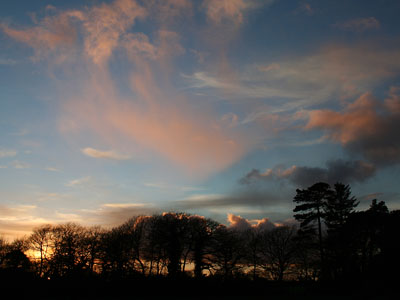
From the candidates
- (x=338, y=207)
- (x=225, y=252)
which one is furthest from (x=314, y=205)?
(x=225, y=252)

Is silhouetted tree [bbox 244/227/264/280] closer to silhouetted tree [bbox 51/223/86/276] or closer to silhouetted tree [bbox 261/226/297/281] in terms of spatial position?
silhouetted tree [bbox 261/226/297/281]

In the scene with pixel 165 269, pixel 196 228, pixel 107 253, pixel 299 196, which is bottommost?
pixel 165 269

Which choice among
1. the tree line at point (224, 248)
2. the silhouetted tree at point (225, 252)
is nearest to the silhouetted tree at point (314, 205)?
the tree line at point (224, 248)

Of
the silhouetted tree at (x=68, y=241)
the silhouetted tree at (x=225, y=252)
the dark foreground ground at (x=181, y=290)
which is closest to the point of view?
the dark foreground ground at (x=181, y=290)

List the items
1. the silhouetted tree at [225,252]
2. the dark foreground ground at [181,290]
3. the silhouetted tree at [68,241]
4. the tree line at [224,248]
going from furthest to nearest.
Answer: the silhouetted tree at [225,252]
the silhouetted tree at [68,241]
the tree line at [224,248]
the dark foreground ground at [181,290]

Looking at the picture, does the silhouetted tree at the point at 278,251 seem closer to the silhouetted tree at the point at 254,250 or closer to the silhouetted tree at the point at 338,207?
the silhouetted tree at the point at 254,250

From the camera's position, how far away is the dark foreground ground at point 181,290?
30328 mm

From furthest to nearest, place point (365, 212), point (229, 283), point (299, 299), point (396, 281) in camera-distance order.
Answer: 1. point (365, 212)
2. point (229, 283)
3. point (396, 281)
4. point (299, 299)

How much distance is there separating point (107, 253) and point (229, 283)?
3338cm

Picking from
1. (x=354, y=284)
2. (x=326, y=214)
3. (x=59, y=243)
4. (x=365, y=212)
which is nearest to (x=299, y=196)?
(x=326, y=214)

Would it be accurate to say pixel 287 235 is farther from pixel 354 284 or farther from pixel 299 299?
pixel 299 299

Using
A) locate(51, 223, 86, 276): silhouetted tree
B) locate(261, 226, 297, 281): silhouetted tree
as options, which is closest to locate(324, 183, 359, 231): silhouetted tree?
locate(261, 226, 297, 281): silhouetted tree

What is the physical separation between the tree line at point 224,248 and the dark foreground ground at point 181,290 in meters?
1.55

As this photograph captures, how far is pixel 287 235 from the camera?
78.1 metres
